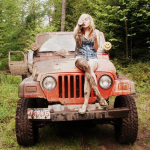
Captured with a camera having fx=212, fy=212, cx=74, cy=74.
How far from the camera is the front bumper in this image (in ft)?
8.38

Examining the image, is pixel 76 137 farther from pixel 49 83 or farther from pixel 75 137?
pixel 49 83

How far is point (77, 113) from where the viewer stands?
256 centimetres

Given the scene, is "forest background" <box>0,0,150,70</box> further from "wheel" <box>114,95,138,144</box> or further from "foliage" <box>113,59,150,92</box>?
"wheel" <box>114,95,138,144</box>

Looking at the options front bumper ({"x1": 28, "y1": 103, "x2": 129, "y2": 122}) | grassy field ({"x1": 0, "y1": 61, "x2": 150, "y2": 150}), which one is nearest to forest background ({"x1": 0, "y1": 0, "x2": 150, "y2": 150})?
grassy field ({"x1": 0, "y1": 61, "x2": 150, "y2": 150})

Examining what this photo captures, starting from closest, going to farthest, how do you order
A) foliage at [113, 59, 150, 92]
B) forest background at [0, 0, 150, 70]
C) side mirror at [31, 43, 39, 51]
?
side mirror at [31, 43, 39, 51] < foliage at [113, 59, 150, 92] < forest background at [0, 0, 150, 70]

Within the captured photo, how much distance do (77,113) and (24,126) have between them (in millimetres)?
811

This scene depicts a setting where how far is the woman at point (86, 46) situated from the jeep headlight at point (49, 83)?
38 cm

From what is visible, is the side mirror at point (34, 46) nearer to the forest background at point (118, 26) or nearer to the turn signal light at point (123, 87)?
the turn signal light at point (123, 87)

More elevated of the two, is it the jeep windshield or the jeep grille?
the jeep windshield

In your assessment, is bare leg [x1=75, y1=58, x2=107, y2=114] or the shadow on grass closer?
bare leg [x1=75, y1=58, x2=107, y2=114]

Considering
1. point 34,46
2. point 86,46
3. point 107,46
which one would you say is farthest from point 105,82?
point 34,46

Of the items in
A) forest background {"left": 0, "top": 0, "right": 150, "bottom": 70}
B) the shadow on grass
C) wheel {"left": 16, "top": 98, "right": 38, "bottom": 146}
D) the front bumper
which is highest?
forest background {"left": 0, "top": 0, "right": 150, "bottom": 70}

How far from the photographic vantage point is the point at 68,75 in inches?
107

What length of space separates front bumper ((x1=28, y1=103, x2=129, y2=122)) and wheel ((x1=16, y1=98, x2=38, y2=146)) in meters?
0.28
